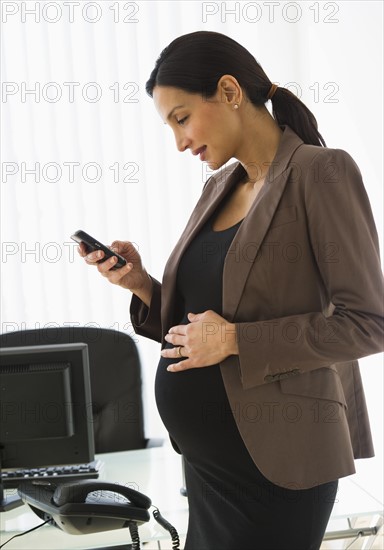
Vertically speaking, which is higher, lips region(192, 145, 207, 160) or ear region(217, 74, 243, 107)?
ear region(217, 74, 243, 107)

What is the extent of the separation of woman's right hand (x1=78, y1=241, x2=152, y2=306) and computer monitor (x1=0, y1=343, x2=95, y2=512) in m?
0.36

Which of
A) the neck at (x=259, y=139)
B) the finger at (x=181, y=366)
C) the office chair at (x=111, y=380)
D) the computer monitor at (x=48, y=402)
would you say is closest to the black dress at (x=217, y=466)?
the finger at (x=181, y=366)

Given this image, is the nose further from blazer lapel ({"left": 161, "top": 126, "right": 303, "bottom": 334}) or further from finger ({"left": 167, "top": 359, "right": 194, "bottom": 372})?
finger ({"left": 167, "top": 359, "right": 194, "bottom": 372})

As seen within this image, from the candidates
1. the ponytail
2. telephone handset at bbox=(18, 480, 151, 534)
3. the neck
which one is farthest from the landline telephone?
the ponytail

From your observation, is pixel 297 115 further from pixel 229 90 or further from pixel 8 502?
pixel 8 502

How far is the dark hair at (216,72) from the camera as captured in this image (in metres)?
1.33

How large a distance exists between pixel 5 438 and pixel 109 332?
2.82ft

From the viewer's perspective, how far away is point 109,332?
107 inches

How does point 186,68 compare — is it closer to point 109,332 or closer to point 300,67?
point 109,332

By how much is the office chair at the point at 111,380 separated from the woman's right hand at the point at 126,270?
3.41 ft

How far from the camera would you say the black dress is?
1256mm

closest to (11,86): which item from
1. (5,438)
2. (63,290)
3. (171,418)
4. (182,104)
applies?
(63,290)

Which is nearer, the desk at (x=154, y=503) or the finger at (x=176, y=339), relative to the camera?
the finger at (x=176, y=339)

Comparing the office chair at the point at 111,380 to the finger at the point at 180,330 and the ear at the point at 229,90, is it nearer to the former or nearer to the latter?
the finger at the point at 180,330
